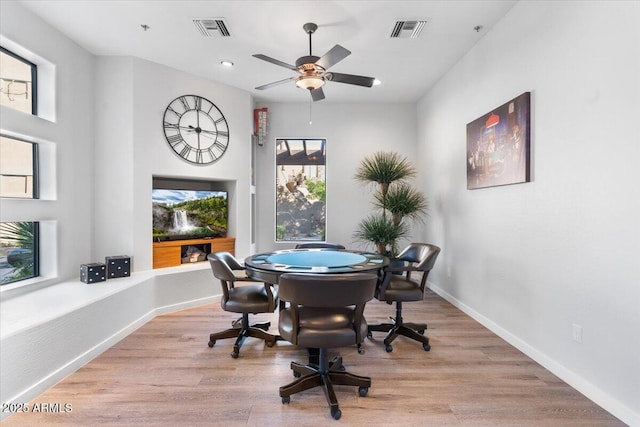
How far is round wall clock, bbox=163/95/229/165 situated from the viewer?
Result: 4.06 m

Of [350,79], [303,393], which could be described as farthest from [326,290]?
[350,79]

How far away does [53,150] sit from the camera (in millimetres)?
3133

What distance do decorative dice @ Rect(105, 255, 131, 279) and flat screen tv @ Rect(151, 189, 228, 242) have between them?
1.74ft

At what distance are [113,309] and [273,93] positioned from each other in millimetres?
3716

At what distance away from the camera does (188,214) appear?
14.2ft

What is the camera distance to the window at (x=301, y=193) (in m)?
5.60

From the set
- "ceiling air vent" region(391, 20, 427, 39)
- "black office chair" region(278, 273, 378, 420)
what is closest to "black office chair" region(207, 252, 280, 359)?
"black office chair" region(278, 273, 378, 420)

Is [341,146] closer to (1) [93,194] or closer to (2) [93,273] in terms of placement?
(1) [93,194]

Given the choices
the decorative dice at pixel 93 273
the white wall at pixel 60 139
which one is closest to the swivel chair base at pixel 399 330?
the decorative dice at pixel 93 273

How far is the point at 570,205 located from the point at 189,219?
4220 millimetres

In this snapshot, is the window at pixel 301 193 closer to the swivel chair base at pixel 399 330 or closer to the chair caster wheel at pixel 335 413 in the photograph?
the swivel chair base at pixel 399 330

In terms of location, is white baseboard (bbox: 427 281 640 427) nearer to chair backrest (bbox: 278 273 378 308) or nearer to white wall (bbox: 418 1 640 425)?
white wall (bbox: 418 1 640 425)

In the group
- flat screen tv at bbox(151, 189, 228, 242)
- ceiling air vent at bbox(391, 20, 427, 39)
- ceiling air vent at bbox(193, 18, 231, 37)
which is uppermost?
ceiling air vent at bbox(193, 18, 231, 37)

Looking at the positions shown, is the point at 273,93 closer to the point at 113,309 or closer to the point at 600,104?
the point at 113,309
